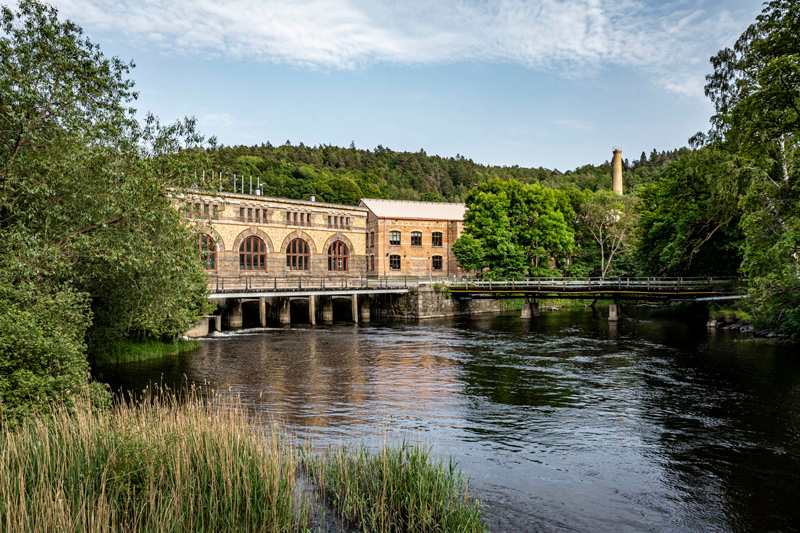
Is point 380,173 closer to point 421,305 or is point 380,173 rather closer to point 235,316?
point 421,305

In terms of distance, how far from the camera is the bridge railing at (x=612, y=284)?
33.9 m

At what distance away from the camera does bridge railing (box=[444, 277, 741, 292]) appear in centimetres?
3389

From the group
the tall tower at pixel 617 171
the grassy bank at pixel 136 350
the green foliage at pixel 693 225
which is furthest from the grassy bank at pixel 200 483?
the tall tower at pixel 617 171

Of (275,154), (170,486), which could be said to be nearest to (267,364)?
(170,486)

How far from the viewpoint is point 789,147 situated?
23.8 m

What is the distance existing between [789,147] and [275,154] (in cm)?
9276

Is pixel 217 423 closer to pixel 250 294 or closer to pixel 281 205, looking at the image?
pixel 250 294

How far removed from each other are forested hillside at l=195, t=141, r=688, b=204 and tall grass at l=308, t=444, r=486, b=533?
67.6 metres

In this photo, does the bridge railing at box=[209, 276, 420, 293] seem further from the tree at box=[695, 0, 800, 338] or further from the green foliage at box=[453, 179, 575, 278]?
the tree at box=[695, 0, 800, 338]

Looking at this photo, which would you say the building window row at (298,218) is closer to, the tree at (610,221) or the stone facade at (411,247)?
the stone facade at (411,247)

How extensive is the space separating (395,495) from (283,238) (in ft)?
134

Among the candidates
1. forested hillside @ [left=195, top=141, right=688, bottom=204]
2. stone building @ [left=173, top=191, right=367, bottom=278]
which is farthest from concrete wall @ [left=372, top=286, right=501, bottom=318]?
forested hillside @ [left=195, top=141, right=688, bottom=204]

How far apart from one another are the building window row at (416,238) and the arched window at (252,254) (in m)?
14.9

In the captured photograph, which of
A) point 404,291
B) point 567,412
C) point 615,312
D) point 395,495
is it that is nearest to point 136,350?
point 567,412
